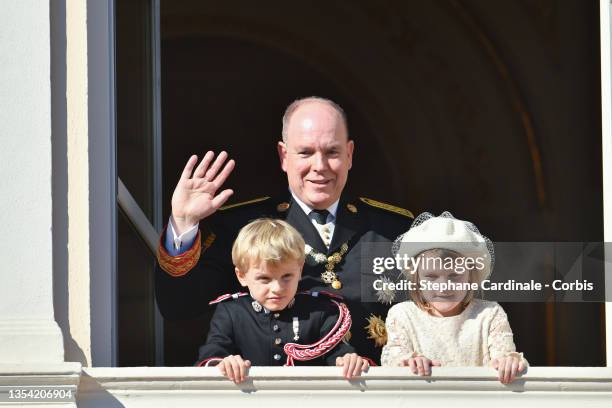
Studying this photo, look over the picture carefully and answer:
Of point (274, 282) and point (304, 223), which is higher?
point (304, 223)

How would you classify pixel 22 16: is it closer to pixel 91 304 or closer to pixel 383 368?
pixel 91 304

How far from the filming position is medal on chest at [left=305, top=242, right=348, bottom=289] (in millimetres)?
5965

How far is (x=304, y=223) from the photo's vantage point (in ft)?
20.0

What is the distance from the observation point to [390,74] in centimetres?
855

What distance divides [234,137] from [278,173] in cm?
40

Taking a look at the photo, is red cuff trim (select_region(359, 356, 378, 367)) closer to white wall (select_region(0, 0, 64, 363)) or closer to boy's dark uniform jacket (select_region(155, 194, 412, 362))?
boy's dark uniform jacket (select_region(155, 194, 412, 362))

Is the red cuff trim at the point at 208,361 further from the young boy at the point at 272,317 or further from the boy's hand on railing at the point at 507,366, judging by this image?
the boy's hand on railing at the point at 507,366

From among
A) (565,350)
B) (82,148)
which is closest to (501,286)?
(565,350)

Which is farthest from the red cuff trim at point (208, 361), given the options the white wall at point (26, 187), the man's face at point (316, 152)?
the man's face at point (316, 152)

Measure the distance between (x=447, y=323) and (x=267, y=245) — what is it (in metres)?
0.67

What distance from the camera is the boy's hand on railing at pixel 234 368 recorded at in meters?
5.54

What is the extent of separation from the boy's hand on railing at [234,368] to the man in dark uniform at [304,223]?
17.8 inches

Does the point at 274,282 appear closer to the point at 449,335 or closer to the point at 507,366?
the point at 449,335

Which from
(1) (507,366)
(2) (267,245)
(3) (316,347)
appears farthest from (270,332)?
(1) (507,366)
